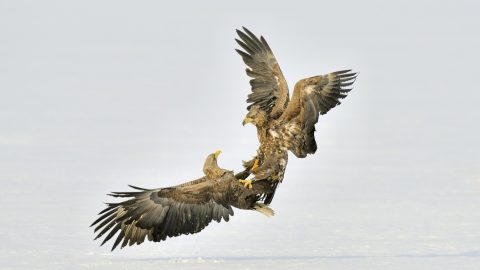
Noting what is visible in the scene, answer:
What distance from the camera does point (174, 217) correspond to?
45.5ft

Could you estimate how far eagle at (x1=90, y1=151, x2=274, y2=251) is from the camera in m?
13.8

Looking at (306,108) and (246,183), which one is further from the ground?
(306,108)

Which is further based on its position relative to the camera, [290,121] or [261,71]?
[261,71]

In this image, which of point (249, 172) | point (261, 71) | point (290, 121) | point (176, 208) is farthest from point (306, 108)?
point (176, 208)

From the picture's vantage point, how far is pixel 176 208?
545 inches

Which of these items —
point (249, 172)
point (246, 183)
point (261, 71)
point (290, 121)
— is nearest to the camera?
point (246, 183)

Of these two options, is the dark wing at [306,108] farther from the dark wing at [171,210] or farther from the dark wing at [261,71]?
the dark wing at [171,210]

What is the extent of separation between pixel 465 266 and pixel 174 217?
2902 mm

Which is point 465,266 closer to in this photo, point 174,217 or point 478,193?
point 174,217

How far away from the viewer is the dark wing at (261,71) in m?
16.6

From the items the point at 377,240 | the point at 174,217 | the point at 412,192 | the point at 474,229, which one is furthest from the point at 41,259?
the point at 412,192

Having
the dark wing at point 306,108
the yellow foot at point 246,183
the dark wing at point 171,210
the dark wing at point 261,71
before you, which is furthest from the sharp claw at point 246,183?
the dark wing at point 261,71

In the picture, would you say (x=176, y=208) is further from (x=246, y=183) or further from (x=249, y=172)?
(x=249, y=172)

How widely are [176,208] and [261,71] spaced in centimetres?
340
